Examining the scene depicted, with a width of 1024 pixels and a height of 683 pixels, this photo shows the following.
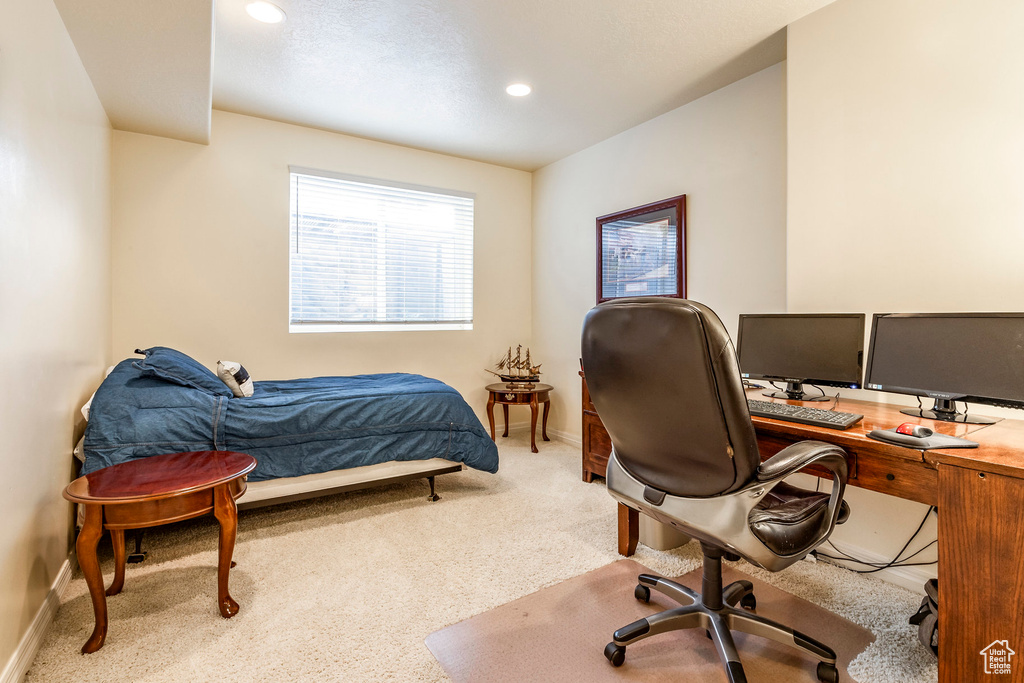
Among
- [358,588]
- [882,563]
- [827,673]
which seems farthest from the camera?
[882,563]

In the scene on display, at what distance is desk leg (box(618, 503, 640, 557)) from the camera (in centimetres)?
229

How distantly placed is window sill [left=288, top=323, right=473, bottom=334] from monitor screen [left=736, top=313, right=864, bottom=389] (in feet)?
8.96

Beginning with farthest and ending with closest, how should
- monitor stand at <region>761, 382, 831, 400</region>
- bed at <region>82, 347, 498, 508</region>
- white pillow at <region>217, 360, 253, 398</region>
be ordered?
white pillow at <region>217, 360, 253, 398</region>
bed at <region>82, 347, 498, 508</region>
monitor stand at <region>761, 382, 831, 400</region>

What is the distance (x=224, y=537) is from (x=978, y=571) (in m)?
2.31

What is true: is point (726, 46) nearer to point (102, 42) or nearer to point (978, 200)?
point (978, 200)

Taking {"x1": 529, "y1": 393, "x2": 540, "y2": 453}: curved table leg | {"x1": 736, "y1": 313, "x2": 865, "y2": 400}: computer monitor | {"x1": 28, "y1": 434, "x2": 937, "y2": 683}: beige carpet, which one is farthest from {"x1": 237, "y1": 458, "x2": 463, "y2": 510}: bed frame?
{"x1": 736, "y1": 313, "x2": 865, "y2": 400}: computer monitor

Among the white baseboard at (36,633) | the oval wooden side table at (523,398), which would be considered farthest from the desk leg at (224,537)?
the oval wooden side table at (523,398)

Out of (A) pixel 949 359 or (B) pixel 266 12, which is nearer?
(A) pixel 949 359

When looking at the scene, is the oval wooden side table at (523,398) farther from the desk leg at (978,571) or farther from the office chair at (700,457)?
the desk leg at (978,571)

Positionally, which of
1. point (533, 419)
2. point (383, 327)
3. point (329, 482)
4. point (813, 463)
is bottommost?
point (329, 482)

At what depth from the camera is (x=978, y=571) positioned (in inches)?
48.9

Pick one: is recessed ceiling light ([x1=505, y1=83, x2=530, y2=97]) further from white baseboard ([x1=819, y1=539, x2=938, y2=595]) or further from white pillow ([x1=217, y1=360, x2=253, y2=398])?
white baseboard ([x1=819, y1=539, x2=938, y2=595])

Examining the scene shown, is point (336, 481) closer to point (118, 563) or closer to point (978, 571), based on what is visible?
point (118, 563)

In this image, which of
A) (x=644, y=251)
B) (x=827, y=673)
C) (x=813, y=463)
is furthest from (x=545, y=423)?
(x=813, y=463)
